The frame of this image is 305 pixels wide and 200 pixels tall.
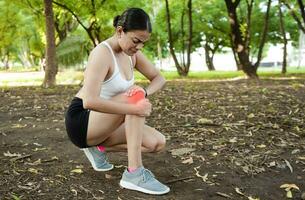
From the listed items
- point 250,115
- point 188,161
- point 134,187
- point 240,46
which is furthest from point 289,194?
point 240,46

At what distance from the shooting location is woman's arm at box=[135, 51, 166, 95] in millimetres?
3578

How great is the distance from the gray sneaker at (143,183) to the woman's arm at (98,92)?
449 mm

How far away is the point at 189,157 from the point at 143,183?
3.59 ft

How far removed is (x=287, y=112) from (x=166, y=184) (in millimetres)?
3434

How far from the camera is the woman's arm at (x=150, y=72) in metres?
3.58

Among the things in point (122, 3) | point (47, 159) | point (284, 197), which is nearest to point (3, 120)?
point (47, 159)

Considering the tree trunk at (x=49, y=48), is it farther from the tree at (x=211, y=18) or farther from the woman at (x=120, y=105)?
the tree at (x=211, y=18)

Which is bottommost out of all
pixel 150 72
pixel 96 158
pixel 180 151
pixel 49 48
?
pixel 180 151

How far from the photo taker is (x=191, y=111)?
666 centimetres

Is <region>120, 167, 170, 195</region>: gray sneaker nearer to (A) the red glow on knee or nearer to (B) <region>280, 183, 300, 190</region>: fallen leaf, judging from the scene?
Answer: (A) the red glow on knee

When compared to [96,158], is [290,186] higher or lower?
lower

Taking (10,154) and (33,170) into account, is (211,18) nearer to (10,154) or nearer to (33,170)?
(10,154)

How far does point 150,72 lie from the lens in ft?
12.1

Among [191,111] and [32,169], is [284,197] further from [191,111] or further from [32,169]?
[191,111]
